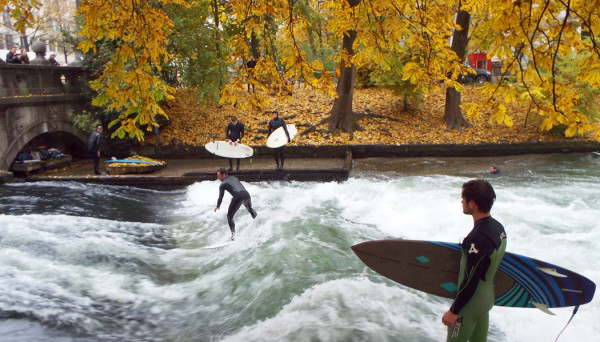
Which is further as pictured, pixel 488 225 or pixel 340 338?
pixel 340 338

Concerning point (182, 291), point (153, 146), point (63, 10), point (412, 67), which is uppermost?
point (63, 10)

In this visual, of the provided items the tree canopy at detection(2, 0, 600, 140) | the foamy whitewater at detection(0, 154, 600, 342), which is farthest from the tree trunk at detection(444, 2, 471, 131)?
the tree canopy at detection(2, 0, 600, 140)

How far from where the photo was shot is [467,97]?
74.5ft

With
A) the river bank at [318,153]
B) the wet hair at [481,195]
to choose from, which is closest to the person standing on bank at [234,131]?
the river bank at [318,153]

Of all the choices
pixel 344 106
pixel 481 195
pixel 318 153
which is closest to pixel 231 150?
pixel 318 153

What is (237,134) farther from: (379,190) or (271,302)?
(271,302)


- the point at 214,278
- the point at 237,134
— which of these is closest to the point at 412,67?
the point at 214,278

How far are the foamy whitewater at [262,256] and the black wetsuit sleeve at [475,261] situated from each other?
2.42 meters

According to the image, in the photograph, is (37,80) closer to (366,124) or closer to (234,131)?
(234,131)

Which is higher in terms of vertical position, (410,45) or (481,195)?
(410,45)

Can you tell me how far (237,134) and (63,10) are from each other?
31.0 metres

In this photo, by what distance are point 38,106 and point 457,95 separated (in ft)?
50.3

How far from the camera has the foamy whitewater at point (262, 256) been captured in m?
6.10

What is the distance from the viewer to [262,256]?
8539mm
